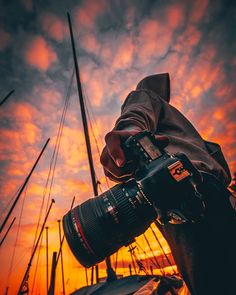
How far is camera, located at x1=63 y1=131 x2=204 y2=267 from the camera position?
863 mm

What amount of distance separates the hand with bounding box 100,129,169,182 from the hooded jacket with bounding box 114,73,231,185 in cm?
15

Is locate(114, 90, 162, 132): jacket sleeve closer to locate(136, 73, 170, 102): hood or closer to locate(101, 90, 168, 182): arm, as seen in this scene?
locate(101, 90, 168, 182): arm

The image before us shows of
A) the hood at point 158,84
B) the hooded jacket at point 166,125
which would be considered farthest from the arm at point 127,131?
the hood at point 158,84

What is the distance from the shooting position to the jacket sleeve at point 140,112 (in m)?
1.10

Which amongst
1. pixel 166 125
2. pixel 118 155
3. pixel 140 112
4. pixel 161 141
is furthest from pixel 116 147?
pixel 166 125

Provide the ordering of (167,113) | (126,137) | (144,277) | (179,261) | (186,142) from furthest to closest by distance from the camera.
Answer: (144,277), (167,113), (186,142), (179,261), (126,137)

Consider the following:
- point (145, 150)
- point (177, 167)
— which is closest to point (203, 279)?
point (177, 167)

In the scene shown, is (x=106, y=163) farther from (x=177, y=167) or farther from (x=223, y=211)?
(x=223, y=211)

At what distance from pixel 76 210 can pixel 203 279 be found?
78 centimetres

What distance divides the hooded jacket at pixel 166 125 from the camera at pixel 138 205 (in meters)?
0.24

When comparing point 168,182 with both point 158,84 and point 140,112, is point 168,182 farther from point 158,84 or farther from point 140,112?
point 158,84

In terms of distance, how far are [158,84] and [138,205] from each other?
1.24 m

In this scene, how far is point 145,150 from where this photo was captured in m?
0.92

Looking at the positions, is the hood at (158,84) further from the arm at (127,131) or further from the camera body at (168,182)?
the camera body at (168,182)
